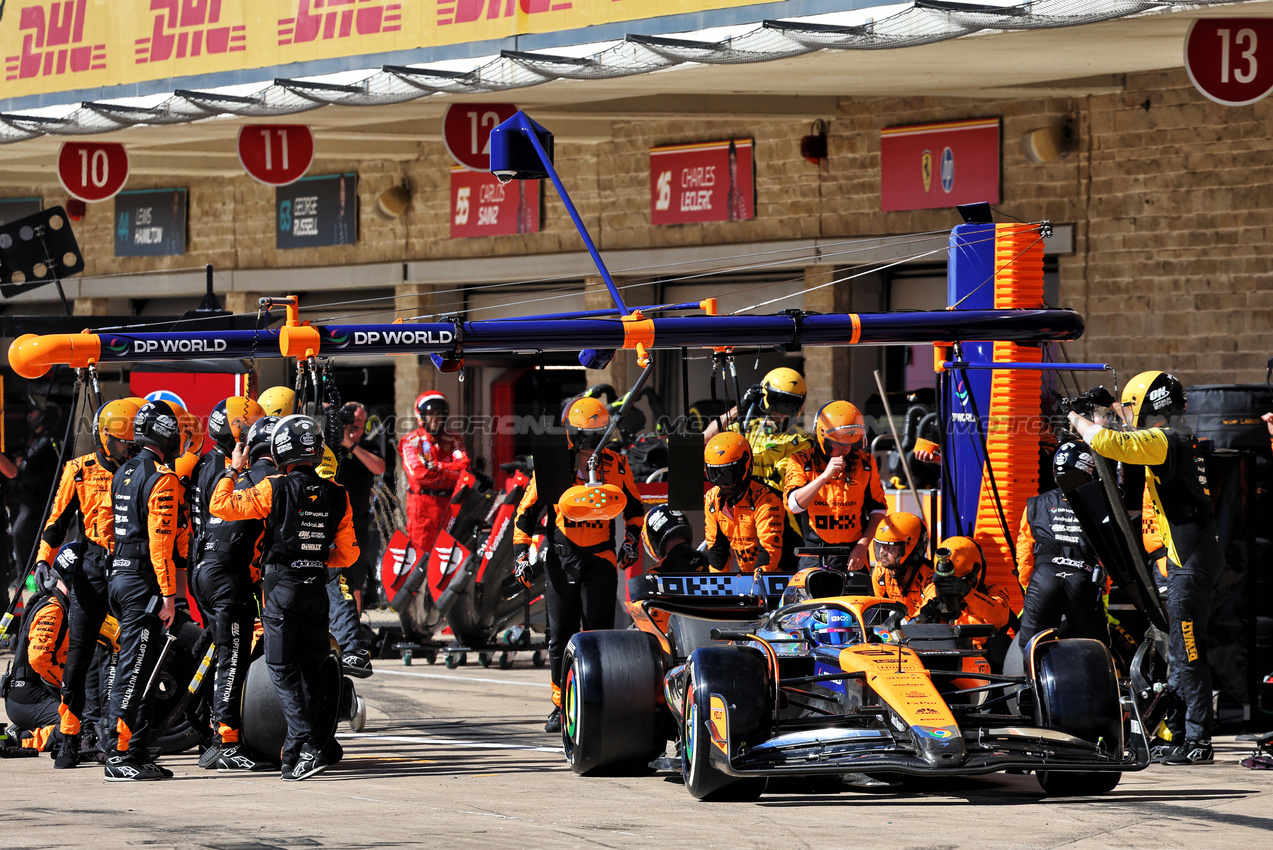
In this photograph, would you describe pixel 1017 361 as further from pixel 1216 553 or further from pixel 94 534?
pixel 94 534

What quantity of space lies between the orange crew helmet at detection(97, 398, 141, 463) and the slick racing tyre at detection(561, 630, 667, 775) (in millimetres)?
2729

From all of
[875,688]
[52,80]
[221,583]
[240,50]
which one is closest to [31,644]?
[221,583]

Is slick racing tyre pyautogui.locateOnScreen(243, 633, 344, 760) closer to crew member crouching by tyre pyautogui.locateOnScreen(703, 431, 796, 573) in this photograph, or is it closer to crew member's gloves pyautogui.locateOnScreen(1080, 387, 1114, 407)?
crew member crouching by tyre pyautogui.locateOnScreen(703, 431, 796, 573)

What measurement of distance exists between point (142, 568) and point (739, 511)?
335cm

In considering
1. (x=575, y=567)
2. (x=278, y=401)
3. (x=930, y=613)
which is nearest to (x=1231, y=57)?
(x=930, y=613)

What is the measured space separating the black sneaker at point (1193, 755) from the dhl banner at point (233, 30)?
22.1 ft

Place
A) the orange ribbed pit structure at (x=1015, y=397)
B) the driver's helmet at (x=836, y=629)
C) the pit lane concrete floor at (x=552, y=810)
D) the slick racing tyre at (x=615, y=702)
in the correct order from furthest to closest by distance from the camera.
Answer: the orange ribbed pit structure at (x=1015, y=397), the slick racing tyre at (x=615, y=702), the driver's helmet at (x=836, y=629), the pit lane concrete floor at (x=552, y=810)

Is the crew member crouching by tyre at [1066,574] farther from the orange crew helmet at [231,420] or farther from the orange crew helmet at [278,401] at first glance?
the orange crew helmet at [278,401]

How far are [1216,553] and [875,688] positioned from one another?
99.4 inches

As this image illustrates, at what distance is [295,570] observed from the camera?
28.5 feet

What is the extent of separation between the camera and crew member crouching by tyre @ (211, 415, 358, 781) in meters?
8.68

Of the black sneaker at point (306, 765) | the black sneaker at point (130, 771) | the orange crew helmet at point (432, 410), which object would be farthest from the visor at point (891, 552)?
the orange crew helmet at point (432, 410)

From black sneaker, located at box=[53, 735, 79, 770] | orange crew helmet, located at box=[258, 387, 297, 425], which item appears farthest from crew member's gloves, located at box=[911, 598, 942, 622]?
orange crew helmet, located at box=[258, 387, 297, 425]

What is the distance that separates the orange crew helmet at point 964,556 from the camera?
9.79 metres
